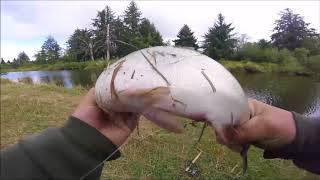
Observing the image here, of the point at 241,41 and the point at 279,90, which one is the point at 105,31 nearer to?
the point at 241,41

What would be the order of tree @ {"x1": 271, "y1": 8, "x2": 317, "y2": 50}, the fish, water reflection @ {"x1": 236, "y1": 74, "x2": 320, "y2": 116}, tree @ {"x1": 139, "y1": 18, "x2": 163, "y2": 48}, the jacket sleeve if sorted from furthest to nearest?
water reflection @ {"x1": 236, "y1": 74, "x2": 320, "y2": 116}, tree @ {"x1": 271, "y1": 8, "x2": 317, "y2": 50}, tree @ {"x1": 139, "y1": 18, "x2": 163, "y2": 48}, the jacket sleeve, the fish

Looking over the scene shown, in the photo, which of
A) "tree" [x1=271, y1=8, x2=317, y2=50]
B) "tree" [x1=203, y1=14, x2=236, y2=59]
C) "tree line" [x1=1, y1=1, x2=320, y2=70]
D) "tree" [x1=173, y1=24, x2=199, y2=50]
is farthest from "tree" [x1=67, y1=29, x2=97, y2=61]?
"tree" [x1=271, y1=8, x2=317, y2=50]

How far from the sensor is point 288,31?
343cm

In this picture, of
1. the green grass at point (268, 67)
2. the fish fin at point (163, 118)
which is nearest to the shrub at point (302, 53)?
the green grass at point (268, 67)

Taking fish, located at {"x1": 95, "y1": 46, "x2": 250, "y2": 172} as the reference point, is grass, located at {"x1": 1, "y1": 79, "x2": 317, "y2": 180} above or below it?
below

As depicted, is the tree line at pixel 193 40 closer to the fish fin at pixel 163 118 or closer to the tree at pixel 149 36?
the tree at pixel 149 36

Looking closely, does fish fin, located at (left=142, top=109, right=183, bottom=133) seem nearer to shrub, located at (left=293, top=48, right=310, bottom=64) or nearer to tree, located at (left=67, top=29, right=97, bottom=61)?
tree, located at (left=67, top=29, right=97, bottom=61)

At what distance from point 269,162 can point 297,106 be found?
3.06ft

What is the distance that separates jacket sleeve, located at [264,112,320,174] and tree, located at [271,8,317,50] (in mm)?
2016

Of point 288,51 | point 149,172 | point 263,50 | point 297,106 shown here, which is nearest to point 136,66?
point 288,51

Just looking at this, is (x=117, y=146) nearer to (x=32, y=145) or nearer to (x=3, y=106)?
(x=32, y=145)

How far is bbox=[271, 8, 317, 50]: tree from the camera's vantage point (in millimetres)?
3216

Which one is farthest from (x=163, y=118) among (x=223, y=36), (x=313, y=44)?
(x=223, y=36)

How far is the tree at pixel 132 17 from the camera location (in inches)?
71.9
